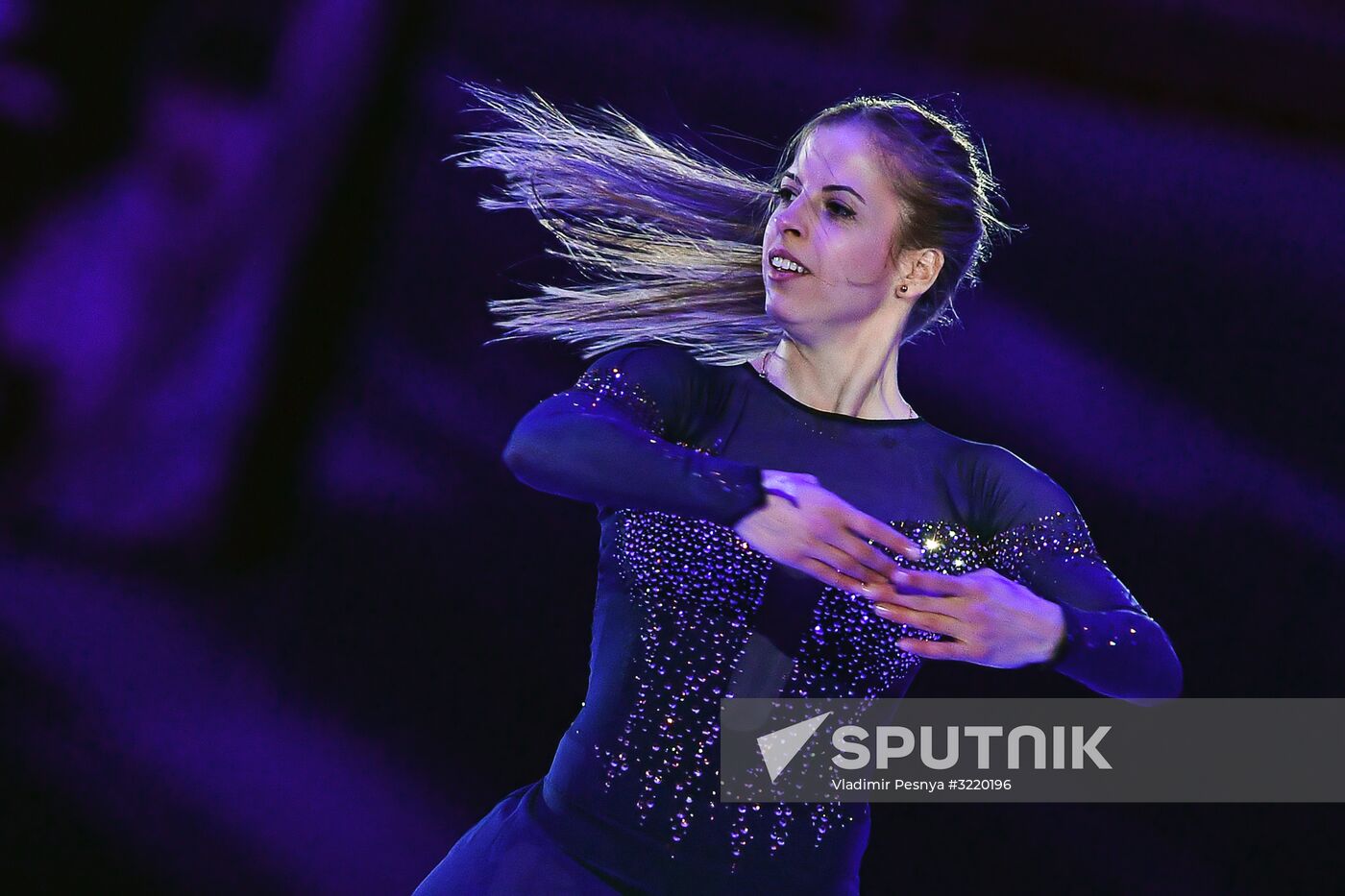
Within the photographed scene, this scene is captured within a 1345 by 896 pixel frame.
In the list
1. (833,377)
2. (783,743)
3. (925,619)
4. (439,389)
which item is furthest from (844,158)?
(439,389)

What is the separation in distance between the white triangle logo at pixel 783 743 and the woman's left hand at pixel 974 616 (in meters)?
0.30

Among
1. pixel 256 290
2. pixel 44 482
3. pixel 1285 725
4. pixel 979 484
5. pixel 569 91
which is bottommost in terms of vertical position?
pixel 44 482

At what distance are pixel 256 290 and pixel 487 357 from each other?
2.01 feet

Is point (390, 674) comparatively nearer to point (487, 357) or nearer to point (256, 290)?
point (487, 357)

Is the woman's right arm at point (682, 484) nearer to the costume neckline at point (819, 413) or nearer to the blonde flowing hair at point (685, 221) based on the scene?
the costume neckline at point (819, 413)

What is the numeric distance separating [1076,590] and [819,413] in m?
0.48

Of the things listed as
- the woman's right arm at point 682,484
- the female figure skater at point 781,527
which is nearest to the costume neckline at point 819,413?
the female figure skater at point 781,527

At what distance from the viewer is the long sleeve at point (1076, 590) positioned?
5.86 feet

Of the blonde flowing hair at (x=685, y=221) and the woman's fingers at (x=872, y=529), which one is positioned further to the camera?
the blonde flowing hair at (x=685, y=221)

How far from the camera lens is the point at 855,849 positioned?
1947 mm

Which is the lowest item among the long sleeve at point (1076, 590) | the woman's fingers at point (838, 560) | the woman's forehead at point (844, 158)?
the long sleeve at point (1076, 590)

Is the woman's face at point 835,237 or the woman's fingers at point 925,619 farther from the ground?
the woman's face at point 835,237

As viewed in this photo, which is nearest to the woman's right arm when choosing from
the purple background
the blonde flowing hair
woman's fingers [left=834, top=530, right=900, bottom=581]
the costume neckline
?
woman's fingers [left=834, top=530, right=900, bottom=581]

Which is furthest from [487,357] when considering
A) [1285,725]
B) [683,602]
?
[1285,725]
